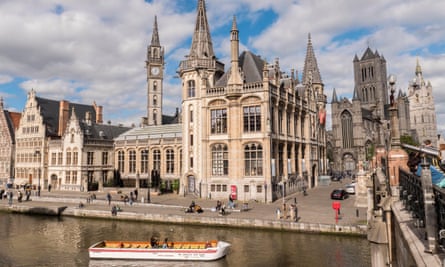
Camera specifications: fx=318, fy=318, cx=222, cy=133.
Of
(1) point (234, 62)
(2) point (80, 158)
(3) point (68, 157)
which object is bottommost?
(2) point (80, 158)

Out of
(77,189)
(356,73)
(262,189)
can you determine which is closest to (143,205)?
(262,189)

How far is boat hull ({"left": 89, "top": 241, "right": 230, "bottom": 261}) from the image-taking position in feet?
67.7

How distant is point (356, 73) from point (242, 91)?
11471 centimetres

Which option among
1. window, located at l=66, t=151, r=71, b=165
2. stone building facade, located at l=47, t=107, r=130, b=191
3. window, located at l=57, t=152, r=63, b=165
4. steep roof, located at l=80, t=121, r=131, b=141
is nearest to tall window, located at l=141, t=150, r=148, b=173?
stone building facade, located at l=47, t=107, r=130, b=191

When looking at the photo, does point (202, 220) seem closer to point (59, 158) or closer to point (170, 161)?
point (170, 161)

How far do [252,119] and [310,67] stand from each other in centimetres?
4689

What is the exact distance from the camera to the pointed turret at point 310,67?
78500mm

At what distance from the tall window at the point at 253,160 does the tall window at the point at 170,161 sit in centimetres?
1731

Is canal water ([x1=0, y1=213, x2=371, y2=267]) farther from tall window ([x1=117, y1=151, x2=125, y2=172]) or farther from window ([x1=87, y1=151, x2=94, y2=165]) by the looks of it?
tall window ([x1=117, y1=151, x2=125, y2=172])

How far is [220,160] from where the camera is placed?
42.2 metres

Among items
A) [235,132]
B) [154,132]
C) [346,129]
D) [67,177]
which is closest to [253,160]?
[235,132]

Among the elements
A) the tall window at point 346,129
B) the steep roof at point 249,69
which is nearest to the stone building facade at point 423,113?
the tall window at point 346,129

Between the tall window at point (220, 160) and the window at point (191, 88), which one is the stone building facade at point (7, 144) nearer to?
the window at point (191, 88)

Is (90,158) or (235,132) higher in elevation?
(235,132)
